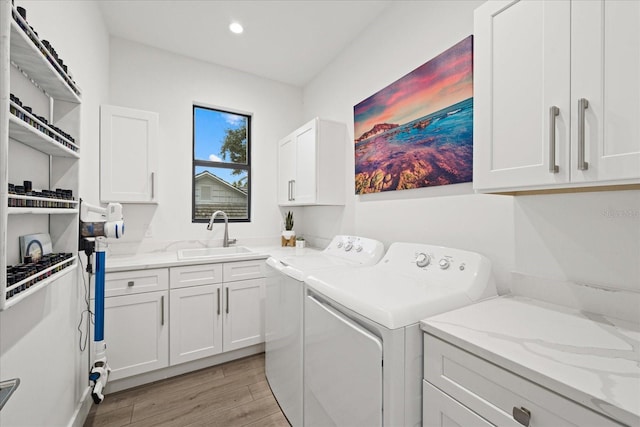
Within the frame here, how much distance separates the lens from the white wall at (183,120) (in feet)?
8.46

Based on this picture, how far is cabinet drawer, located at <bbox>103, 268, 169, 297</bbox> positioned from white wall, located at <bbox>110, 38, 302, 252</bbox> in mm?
632

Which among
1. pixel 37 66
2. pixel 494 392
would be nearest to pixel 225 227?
pixel 37 66

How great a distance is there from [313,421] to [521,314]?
1150 mm

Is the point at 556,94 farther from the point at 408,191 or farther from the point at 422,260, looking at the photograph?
the point at 408,191

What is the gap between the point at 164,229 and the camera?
2705 mm

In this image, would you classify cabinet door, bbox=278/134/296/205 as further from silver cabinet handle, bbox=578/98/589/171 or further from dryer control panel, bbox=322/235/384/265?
silver cabinet handle, bbox=578/98/589/171

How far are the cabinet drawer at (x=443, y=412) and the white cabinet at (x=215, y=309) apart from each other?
70.5 inches

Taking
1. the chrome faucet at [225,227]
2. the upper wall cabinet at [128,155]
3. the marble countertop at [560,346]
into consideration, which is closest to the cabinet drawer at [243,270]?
the chrome faucet at [225,227]

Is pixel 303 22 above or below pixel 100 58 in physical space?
above

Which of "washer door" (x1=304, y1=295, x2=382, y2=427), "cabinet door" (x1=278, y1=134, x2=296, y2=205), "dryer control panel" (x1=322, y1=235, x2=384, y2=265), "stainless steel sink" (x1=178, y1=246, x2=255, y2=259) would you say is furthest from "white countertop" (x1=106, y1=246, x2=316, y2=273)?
"washer door" (x1=304, y1=295, x2=382, y2=427)

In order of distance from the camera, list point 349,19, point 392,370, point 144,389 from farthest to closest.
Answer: point 349,19 < point 144,389 < point 392,370

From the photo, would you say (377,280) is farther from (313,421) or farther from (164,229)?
(164,229)

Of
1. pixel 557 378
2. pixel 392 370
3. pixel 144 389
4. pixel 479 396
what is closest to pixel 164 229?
pixel 144 389

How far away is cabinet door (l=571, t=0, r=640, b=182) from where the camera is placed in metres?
0.78
